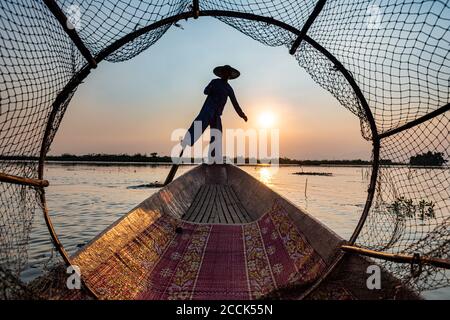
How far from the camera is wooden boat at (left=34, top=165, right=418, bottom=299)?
8.25ft

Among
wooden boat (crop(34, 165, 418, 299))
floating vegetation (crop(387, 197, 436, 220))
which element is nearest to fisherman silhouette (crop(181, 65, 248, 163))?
wooden boat (crop(34, 165, 418, 299))

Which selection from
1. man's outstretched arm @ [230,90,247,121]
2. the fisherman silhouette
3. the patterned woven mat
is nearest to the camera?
the patterned woven mat

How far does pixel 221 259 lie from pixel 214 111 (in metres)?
4.90

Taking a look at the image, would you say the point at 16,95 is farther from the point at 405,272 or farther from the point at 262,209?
the point at 262,209

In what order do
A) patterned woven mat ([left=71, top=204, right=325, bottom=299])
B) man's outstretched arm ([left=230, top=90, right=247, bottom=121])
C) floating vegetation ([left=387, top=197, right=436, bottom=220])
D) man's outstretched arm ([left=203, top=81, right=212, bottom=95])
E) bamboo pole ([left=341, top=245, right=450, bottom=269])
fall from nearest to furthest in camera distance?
bamboo pole ([left=341, top=245, right=450, bottom=269])
patterned woven mat ([left=71, top=204, right=325, bottom=299])
floating vegetation ([left=387, top=197, right=436, bottom=220])
man's outstretched arm ([left=203, top=81, right=212, bottom=95])
man's outstretched arm ([left=230, top=90, right=247, bottom=121])

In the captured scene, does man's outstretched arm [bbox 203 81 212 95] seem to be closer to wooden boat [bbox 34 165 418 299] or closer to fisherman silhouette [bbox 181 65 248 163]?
fisherman silhouette [bbox 181 65 248 163]

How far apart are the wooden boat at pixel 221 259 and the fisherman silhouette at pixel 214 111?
2.68 metres

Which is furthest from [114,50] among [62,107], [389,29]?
[389,29]

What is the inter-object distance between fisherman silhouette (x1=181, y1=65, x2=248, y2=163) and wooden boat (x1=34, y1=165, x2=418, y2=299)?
2.68 metres

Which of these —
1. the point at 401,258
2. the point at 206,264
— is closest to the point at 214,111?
the point at 206,264

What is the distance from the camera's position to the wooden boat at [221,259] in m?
2.52

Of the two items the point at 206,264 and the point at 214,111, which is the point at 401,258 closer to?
the point at 206,264

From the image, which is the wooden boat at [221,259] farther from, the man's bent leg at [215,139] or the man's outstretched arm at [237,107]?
the man's outstretched arm at [237,107]
